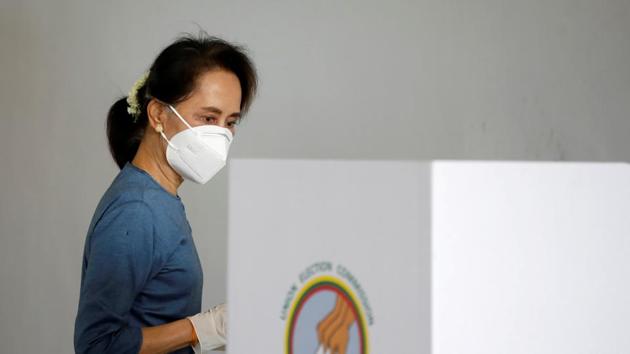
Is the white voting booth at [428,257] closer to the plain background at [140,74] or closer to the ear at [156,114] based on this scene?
the ear at [156,114]

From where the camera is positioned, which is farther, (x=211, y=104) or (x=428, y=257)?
(x=211, y=104)

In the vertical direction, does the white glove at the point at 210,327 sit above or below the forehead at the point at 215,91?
below

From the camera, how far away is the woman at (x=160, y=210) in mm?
1336

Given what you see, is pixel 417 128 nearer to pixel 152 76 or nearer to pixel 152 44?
pixel 152 44

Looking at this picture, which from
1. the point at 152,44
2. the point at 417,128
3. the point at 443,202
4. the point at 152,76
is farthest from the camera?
the point at 417,128

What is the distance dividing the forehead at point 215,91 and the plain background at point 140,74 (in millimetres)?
1450

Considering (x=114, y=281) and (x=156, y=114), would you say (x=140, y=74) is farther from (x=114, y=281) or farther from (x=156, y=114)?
(x=114, y=281)

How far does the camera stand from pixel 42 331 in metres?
3.06

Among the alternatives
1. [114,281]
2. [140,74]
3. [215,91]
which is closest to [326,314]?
[114,281]

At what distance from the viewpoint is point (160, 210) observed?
4.67 feet

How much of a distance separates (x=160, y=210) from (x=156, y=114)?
0.74 feet

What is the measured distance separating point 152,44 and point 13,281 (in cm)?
106

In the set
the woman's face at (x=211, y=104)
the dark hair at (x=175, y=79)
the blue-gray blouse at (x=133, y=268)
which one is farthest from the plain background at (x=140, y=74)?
the blue-gray blouse at (x=133, y=268)

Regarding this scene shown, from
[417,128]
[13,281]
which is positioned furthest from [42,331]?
[417,128]
